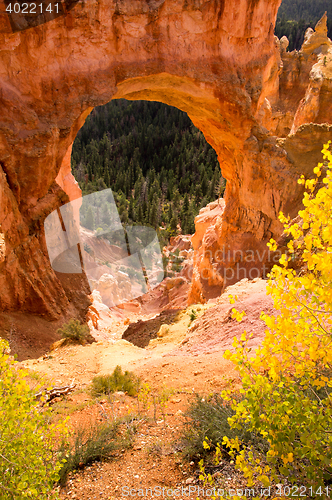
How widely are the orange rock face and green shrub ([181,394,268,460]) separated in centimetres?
625

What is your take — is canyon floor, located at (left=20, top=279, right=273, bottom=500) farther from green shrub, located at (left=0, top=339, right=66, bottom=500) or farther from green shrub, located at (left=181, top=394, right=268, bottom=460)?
green shrub, located at (left=0, top=339, right=66, bottom=500)

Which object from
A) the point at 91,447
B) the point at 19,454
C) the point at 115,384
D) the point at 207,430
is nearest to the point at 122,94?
the point at 115,384

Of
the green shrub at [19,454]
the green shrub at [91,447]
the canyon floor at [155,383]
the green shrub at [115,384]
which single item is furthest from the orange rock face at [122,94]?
the green shrub at [19,454]

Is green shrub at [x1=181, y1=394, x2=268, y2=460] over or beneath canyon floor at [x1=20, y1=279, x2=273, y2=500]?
over

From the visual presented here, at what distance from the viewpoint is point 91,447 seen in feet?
12.1

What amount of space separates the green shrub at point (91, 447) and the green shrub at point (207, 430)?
838mm

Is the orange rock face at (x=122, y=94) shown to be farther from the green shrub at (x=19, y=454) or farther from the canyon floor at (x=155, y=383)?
the green shrub at (x=19, y=454)

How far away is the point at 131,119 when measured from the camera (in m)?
59.7

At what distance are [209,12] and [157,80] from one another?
2.78m

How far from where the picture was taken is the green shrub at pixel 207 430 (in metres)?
3.21

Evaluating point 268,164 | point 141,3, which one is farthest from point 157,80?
point 268,164

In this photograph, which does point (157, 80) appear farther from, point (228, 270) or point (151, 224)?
point (151, 224)

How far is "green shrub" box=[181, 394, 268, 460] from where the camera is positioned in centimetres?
321

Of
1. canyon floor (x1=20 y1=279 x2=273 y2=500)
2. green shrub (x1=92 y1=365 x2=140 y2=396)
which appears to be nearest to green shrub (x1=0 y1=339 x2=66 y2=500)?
canyon floor (x1=20 y1=279 x2=273 y2=500)
